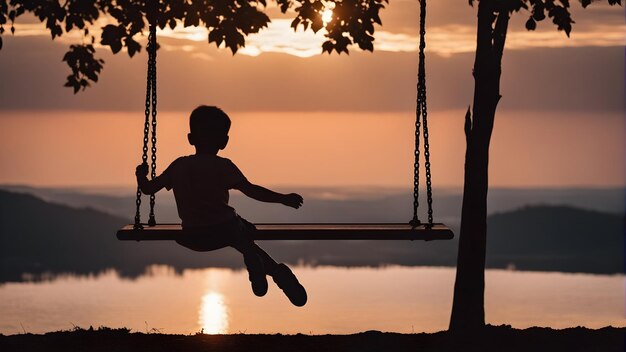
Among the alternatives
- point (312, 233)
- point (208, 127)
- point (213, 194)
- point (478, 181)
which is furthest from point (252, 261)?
point (478, 181)

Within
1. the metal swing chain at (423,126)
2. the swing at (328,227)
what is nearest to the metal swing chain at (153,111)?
the swing at (328,227)

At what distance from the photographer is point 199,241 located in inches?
396

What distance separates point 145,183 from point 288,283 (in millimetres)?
1791

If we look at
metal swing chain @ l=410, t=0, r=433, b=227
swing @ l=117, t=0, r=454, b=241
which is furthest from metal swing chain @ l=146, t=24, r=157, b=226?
metal swing chain @ l=410, t=0, r=433, b=227

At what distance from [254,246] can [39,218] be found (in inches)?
4244

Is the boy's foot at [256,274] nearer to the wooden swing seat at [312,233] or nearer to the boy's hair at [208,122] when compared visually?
the wooden swing seat at [312,233]

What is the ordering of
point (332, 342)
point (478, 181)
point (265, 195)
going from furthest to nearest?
point (478, 181)
point (332, 342)
point (265, 195)

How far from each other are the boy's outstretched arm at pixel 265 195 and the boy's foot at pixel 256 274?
0.59m

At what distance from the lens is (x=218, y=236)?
33.1ft

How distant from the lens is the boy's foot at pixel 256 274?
10242mm

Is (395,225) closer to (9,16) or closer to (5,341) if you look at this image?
(5,341)

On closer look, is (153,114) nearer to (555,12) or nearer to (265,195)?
(265,195)

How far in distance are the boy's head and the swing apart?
56 centimetres

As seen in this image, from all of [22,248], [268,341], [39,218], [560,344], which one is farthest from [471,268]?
[22,248]
